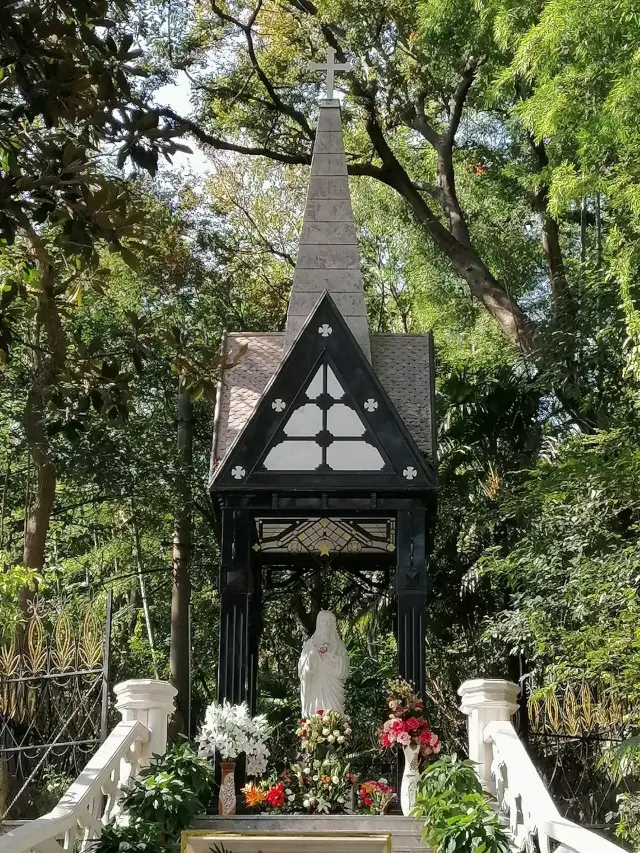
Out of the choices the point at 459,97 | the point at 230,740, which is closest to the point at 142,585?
the point at 459,97

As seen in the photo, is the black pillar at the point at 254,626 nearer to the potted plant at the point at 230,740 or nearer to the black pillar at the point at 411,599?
the black pillar at the point at 411,599

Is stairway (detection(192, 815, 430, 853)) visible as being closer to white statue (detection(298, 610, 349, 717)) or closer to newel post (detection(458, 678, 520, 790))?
newel post (detection(458, 678, 520, 790))

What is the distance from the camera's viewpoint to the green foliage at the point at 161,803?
802 centimetres

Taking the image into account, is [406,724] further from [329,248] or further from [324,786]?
[329,248]

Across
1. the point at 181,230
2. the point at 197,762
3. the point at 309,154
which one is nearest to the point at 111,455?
the point at 181,230

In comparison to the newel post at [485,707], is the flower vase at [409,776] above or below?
below

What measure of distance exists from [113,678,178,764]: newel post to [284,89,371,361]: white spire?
3793 mm

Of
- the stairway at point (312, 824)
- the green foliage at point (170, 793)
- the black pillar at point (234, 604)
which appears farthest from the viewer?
the black pillar at point (234, 604)

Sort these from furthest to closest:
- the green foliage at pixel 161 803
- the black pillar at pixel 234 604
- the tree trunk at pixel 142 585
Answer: the tree trunk at pixel 142 585 < the black pillar at pixel 234 604 < the green foliage at pixel 161 803

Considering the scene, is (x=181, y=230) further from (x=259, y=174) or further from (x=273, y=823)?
(x=273, y=823)

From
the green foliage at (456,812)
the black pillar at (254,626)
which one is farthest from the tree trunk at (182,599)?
the green foliage at (456,812)

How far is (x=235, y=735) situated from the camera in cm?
986

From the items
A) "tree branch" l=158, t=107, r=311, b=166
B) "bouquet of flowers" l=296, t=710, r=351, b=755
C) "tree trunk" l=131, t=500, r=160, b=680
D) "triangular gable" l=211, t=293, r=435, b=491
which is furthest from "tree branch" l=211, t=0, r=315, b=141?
"bouquet of flowers" l=296, t=710, r=351, b=755

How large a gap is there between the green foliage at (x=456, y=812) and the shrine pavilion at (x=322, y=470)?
6.32 feet
